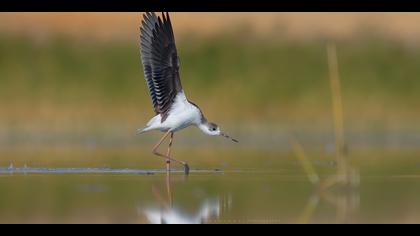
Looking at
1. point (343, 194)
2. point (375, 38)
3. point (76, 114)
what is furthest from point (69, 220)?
point (375, 38)

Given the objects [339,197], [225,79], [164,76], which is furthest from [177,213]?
[225,79]

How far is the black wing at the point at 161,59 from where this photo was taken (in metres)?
17.2

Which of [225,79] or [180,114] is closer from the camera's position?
[180,114]

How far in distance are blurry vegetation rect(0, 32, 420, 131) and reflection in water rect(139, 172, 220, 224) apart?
14.4 metres

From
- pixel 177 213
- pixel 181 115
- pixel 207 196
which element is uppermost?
pixel 181 115

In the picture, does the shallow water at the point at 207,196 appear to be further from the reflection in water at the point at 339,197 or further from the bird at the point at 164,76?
the bird at the point at 164,76

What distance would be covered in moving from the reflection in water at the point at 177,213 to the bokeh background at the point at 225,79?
9.92 m

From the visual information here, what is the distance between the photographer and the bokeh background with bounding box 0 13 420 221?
2602cm

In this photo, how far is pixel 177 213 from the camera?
Answer: 11.9 m

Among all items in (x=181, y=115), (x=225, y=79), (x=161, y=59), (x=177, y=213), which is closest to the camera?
(x=177, y=213)

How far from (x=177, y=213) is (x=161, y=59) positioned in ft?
18.7

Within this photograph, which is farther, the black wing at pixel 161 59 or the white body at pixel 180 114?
the white body at pixel 180 114

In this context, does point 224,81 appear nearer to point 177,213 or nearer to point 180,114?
point 180,114

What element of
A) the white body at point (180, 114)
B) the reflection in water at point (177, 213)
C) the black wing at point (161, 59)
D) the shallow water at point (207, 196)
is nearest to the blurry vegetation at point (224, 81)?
the white body at point (180, 114)
